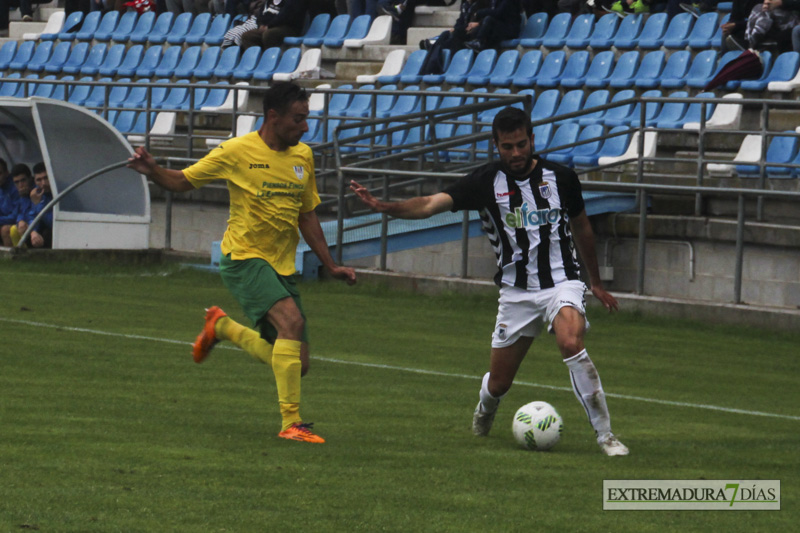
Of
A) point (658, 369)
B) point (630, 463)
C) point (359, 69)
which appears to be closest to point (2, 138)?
point (359, 69)

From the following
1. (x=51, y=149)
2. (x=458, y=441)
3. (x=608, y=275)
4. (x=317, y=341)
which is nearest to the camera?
(x=458, y=441)

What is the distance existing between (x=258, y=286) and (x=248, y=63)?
57.8ft

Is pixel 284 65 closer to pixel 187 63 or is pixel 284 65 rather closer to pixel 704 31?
pixel 187 63

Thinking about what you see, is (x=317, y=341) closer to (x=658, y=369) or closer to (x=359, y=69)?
(x=658, y=369)

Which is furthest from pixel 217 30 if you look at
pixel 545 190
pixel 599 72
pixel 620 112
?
pixel 545 190

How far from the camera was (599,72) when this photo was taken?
19.6 meters

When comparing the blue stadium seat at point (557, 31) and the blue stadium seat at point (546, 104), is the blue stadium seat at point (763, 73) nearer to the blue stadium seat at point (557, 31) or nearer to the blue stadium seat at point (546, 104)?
the blue stadium seat at point (546, 104)

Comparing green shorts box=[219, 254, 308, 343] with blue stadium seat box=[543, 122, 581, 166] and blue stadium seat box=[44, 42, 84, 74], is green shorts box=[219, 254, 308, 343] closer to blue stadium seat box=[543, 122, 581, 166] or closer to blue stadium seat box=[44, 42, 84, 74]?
blue stadium seat box=[543, 122, 581, 166]

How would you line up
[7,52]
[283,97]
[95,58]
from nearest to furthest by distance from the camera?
[283,97] → [95,58] → [7,52]

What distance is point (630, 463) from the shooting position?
23.4ft

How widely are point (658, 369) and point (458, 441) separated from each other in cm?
417

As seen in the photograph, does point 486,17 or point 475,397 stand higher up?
point 486,17

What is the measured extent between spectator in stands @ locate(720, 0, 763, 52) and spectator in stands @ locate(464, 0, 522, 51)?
4087 mm

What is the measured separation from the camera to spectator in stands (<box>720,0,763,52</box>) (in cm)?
1794
